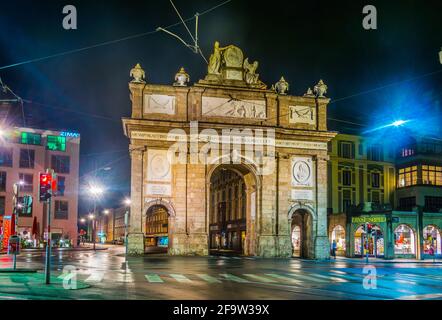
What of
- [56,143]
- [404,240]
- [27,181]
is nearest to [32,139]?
[56,143]

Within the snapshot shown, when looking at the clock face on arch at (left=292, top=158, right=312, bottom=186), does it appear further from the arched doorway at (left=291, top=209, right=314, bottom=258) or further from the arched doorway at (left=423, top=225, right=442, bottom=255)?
the arched doorway at (left=423, top=225, right=442, bottom=255)

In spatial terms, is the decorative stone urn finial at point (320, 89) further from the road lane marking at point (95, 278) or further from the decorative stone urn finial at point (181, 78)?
the road lane marking at point (95, 278)

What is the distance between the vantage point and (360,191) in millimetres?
63250

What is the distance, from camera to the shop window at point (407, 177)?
6031 cm

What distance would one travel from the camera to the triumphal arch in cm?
4734

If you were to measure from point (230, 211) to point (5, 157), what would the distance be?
3126 cm

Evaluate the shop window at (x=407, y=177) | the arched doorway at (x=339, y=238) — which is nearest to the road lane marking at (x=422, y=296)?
the arched doorway at (x=339, y=238)

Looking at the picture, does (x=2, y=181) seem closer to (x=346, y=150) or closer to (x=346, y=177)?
(x=346, y=177)

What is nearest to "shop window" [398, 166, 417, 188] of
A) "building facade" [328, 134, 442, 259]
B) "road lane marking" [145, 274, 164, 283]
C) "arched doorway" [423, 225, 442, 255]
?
"building facade" [328, 134, 442, 259]

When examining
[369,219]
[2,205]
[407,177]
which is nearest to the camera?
[369,219]

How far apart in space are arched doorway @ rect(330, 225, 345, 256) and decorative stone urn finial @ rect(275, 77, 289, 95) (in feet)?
49.6

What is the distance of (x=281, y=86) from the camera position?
5141cm
